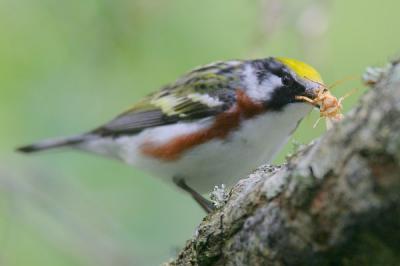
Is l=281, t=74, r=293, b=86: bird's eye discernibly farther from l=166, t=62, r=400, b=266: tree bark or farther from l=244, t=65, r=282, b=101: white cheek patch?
l=166, t=62, r=400, b=266: tree bark

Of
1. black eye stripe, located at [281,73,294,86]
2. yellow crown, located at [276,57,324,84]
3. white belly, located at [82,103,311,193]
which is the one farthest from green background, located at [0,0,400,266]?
white belly, located at [82,103,311,193]

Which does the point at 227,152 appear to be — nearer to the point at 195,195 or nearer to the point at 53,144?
the point at 195,195

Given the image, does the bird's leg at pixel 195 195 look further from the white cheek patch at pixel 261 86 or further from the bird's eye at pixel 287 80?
the bird's eye at pixel 287 80

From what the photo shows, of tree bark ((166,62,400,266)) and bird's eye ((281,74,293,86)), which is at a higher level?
bird's eye ((281,74,293,86))

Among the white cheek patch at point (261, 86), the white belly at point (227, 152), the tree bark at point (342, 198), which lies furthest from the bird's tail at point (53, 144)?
the tree bark at point (342, 198)

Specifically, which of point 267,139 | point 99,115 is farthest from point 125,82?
point 267,139
